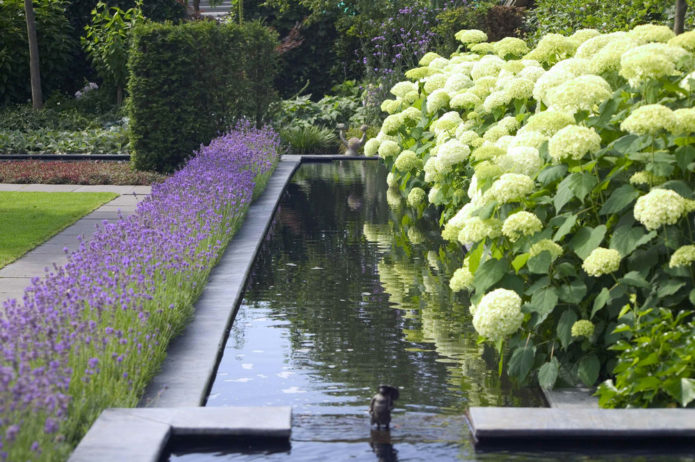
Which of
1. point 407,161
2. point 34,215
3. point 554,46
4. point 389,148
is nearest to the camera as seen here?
point 554,46

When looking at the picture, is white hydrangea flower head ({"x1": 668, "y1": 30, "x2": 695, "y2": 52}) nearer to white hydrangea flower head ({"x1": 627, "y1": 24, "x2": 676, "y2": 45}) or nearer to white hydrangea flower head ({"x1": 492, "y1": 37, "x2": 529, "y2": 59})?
white hydrangea flower head ({"x1": 627, "y1": 24, "x2": 676, "y2": 45})

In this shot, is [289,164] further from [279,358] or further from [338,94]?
[279,358]

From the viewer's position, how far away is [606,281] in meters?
5.61

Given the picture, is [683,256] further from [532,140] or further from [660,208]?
[532,140]

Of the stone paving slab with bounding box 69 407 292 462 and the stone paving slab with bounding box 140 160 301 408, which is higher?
the stone paving slab with bounding box 69 407 292 462

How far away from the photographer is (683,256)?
513 centimetres

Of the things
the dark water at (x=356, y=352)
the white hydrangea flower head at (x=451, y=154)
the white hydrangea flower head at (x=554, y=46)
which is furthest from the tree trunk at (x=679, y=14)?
the dark water at (x=356, y=352)

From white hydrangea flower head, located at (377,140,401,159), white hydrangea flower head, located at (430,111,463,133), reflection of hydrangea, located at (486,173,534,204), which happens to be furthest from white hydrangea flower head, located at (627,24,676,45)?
white hydrangea flower head, located at (377,140,401,159)

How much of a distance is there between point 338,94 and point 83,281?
65.4ft

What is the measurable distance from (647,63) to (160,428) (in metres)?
3.32

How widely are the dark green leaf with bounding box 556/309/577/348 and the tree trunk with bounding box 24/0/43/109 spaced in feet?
61.0

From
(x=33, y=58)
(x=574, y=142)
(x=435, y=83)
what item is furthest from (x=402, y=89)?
(x=33, y=58)

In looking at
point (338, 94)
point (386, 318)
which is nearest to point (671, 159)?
point (386, 318)

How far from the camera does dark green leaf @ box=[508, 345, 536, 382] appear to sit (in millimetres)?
5535
